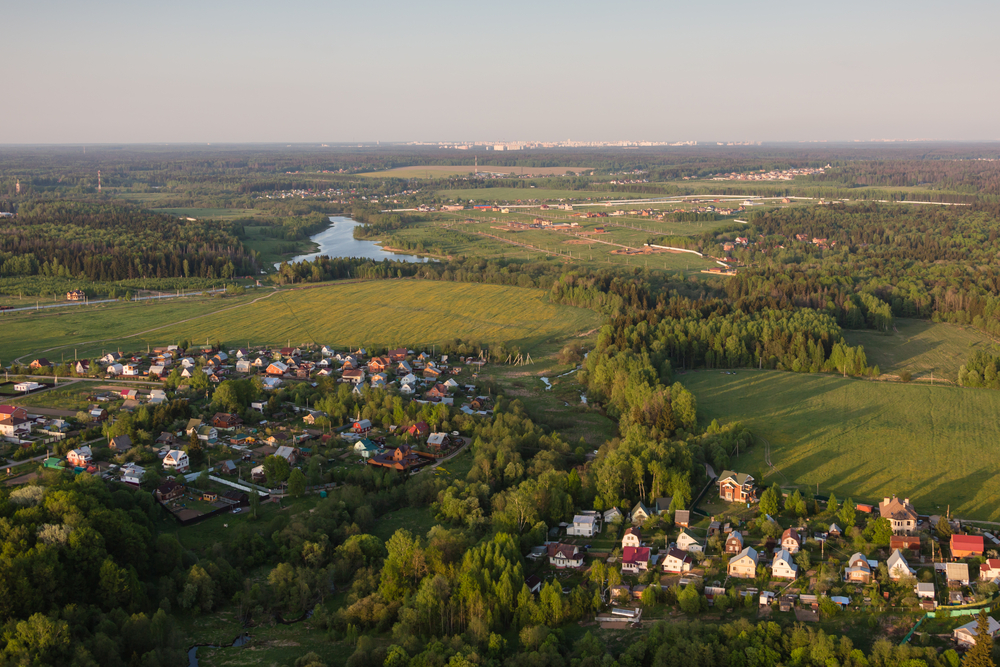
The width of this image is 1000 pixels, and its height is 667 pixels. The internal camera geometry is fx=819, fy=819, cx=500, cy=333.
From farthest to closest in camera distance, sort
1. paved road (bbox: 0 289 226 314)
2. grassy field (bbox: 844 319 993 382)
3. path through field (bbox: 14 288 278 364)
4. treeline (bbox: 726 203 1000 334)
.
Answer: paved road (bbox: 0 289 226 314)
treeline (bbox: 726 203 1000 334)
path through field (bbox: 14 288 278 364)
grassy field (bbox: 844 319 993 382)

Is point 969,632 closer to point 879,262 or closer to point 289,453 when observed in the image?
point 289,453

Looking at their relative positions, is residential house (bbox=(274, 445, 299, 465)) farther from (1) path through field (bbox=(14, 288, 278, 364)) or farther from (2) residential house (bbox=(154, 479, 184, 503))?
(1) path through field (bbox=(14, 288, 278, 364))

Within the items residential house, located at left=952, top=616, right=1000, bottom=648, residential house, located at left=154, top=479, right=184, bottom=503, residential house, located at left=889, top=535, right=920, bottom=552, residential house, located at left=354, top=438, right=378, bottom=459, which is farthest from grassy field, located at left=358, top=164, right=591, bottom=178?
residential house, located at left=952, top=616, right=1000, bottom=648

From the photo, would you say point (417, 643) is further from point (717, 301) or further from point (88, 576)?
point (717, 301)

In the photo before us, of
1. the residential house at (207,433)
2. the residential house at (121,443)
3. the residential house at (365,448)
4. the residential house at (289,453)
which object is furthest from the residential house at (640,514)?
the residential house at (121,443)

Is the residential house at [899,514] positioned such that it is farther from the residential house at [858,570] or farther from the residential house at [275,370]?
the residential house at [275,370]

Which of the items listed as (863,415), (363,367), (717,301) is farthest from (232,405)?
(717,301)

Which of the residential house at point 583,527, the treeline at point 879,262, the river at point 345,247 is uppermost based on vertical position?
the treeline at point 879,262
